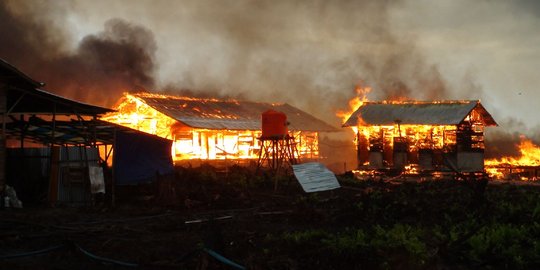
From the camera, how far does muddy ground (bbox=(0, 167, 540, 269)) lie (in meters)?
9.12

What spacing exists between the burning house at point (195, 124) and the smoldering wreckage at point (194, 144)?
0.08m

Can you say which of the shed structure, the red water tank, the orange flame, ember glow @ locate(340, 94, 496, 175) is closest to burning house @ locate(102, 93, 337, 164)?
ember glow @ locate(340, 94, 496, 175)

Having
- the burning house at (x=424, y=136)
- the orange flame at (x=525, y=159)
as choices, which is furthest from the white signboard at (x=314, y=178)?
the orange flame at (x=525, y=159)

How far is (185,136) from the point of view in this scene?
36.4 metres

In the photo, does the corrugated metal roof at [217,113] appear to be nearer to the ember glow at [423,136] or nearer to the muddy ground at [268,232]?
the ember glow at [423,136]

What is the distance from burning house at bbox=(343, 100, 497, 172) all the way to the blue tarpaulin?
17.7 m

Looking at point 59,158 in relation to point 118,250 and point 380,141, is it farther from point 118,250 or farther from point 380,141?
point 380,141

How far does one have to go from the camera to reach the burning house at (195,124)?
117ft

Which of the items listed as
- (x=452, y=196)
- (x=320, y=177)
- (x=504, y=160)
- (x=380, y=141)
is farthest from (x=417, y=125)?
(x=452, y=196)

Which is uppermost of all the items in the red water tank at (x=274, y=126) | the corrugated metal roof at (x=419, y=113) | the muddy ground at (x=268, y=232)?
the corrugated metal roof at (x=419, y=113)

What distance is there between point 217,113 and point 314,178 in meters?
18.9

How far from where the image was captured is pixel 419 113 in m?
35.0

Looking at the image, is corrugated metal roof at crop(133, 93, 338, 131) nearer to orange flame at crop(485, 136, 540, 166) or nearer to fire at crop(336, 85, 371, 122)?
fire at crop(336, 85, 371, 122)

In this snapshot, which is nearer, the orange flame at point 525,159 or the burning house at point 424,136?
the burning house at point 424,136
